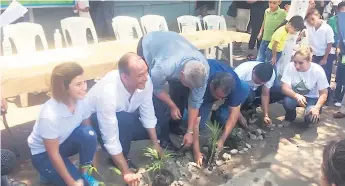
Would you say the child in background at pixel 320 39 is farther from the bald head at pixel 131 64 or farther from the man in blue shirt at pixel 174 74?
the bald head at pixel 131 64

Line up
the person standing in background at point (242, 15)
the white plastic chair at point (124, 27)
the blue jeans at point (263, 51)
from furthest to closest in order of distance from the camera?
the person standing in background at point (242, 15), the blue jeans at point (263, 51), the white plastic chair at point (124, 27)

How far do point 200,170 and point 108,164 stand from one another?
898 mm

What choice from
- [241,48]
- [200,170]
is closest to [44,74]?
[200,170]

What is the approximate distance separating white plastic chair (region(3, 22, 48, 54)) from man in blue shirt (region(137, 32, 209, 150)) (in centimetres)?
174

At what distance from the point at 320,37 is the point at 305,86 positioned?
4.42ft

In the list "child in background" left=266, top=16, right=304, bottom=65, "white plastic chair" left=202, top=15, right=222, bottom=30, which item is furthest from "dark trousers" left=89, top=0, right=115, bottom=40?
"child in background" left=266, top=16, right=304, bottom=65

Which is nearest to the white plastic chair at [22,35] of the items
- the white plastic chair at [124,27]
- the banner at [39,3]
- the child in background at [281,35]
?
the banner at [39,3]

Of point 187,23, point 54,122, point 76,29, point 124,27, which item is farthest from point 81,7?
point 54,122

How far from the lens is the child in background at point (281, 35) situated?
5.43m

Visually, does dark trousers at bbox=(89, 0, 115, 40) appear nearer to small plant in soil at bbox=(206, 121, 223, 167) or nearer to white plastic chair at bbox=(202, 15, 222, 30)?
white plastic chair at bbox=(202, 15, 222, 30)

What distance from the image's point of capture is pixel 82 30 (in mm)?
5633

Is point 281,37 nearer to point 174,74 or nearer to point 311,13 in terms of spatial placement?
point 311,13

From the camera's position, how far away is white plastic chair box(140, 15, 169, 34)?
6.54m

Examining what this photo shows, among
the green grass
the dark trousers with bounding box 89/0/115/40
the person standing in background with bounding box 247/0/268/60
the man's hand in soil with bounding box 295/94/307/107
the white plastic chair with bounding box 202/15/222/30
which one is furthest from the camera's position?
the person standing in background with bounding box 247/0/268/60
